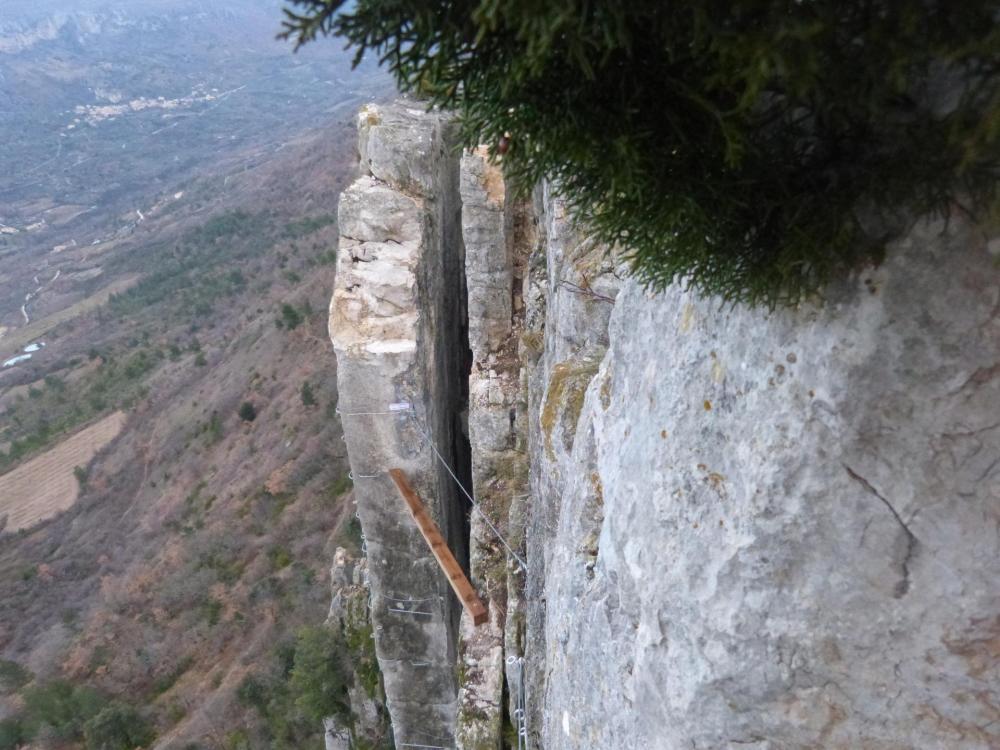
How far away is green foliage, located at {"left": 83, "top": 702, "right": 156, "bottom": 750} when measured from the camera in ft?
65.5

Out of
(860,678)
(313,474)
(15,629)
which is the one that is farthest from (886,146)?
(15,629)

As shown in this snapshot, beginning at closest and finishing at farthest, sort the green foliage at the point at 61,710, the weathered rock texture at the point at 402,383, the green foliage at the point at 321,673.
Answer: the weathered rock texture at the point at 402,383 < the green foliage at the point at 321,673 < the green foliage at the point at 61,710

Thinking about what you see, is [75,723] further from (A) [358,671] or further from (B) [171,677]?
(A) [358,671]

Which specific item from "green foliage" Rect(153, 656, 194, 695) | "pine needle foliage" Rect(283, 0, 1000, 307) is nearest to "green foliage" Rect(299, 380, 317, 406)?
"green foliage" Rect(153, 656, 194, 695)

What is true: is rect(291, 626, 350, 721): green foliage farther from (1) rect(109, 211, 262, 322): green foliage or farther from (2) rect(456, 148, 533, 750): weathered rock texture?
(1) rect(109, 211, 262, 322): green foliage

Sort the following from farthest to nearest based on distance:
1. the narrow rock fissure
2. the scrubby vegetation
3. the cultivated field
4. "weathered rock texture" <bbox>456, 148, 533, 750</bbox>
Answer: the cultivated field, the scrubby vegetation, "weathered rock texture" <bbox>456, 148, 533, 750</bbox>, the narrow rock fissure

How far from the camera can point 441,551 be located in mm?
8938

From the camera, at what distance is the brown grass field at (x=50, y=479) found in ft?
144

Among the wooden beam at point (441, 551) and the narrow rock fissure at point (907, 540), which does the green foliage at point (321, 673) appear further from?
the narrow rock fissure at point (907, 540)

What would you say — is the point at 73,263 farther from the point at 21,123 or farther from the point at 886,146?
the point at 886,146

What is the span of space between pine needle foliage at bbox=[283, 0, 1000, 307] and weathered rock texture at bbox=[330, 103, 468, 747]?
6810mm

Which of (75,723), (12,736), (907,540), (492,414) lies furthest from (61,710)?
(907,540)

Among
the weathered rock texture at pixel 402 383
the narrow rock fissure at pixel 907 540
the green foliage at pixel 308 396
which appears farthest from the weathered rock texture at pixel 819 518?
the green foliage at pixel 308 396

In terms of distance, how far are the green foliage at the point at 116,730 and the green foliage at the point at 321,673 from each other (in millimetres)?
10143
